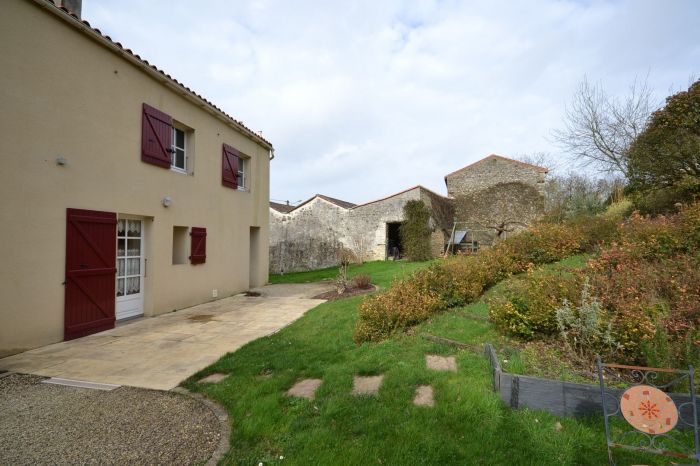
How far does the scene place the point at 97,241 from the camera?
632 centimetres

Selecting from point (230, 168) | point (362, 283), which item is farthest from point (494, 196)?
point (230, 168)

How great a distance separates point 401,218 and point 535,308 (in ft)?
45.2

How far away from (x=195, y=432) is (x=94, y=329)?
4683mm

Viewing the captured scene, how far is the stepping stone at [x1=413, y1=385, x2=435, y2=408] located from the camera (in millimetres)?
3285

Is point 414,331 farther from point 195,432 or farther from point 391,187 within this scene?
point 391,187

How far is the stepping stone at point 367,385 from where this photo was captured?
141 inches

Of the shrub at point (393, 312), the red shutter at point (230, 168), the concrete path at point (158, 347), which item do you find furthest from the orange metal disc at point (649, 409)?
the red shutter at point (230, 168)

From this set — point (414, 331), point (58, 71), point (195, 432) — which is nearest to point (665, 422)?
point (414, 331)

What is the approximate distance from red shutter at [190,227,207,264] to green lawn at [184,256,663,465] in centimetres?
512

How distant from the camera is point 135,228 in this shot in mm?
7586

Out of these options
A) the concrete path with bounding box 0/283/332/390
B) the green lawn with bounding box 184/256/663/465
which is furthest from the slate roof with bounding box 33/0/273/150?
the green lawn with bounding box 184/256/663/465

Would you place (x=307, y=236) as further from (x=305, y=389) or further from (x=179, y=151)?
(x=305, y=389)

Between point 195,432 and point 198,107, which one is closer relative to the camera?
point 195,432

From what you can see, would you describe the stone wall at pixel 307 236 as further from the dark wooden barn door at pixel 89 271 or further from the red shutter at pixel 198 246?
the dark wooden barn door at pixel 89 271
